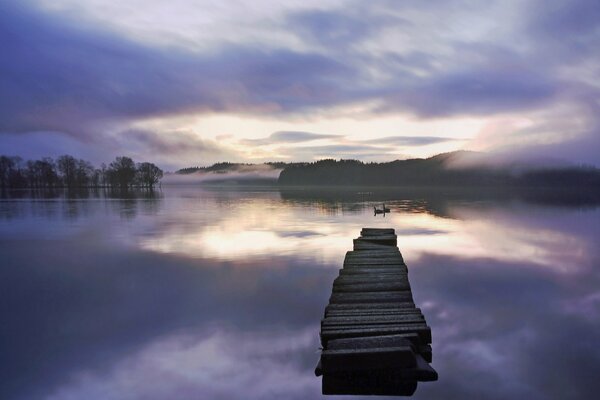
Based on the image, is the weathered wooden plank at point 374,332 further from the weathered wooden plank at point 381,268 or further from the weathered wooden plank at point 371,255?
the weathered wooden plank at point 371,255

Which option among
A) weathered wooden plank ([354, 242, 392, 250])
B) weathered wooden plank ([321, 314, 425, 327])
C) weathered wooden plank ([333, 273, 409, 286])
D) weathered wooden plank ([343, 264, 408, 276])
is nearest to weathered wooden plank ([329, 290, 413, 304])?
weathered wooden plank ([333, 273, 409, 286])

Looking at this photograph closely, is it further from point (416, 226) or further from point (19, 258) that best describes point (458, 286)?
point (19, 258)

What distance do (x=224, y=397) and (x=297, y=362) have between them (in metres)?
2.31

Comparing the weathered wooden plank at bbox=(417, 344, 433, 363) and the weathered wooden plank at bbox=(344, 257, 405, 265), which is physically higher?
the weathered wooden plank at bbox=(344, 257, 405, 265)

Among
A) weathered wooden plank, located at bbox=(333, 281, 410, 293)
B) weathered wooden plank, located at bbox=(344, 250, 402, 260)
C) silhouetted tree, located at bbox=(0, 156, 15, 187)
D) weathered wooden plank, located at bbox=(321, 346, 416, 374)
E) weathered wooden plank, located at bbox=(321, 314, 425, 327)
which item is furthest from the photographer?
silhouetted tree, located at bbox=(0, 156, 15, 187)

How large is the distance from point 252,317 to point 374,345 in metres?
6.64

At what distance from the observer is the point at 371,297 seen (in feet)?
41.2

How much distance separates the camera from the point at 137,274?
21609mm

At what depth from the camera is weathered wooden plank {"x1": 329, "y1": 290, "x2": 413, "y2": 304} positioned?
12289 millimetres

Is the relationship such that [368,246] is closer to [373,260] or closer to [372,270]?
[373,260]

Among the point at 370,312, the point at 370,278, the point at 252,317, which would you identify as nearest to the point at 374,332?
the point at 370,312

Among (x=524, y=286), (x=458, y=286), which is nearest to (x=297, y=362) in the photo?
(x=458, y=286)

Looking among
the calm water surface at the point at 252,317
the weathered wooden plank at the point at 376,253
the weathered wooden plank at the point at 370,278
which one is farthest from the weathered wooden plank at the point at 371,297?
the weathered wooden plank at the point at 376,253

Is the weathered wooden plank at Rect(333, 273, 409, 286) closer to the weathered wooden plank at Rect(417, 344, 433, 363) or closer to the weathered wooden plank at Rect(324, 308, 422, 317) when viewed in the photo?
the weathered wooden plank at Rect(324, 308, 422, 317)
